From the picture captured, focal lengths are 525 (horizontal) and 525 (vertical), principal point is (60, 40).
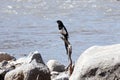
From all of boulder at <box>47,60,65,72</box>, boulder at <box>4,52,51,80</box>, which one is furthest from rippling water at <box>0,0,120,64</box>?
boulder at <box>4,52,51,80</box>

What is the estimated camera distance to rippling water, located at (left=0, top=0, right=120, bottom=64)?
16583 millimetres

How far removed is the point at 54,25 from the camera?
2206cm

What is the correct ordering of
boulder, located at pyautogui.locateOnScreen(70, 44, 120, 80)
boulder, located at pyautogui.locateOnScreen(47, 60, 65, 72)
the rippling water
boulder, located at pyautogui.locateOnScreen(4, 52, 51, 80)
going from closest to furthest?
boulder, located at pyautogui.locateOnScreen(70, 44, 120, 80) → boulder, located at pyautogui.locateOnScreen(4, 52, 51, 80) → boulder, located at pyautogui.locateOnScreen(47, 60, 65, 72) → the rippling water

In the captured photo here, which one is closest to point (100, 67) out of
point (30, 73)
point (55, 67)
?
point (30, 73)

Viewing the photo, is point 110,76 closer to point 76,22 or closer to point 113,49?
point 113,49

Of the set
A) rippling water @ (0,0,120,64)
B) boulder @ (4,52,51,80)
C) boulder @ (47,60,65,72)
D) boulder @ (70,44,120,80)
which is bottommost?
rippling water @ (0,0,120,64)

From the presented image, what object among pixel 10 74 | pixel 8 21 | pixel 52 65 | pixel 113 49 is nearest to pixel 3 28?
pixel 8 21

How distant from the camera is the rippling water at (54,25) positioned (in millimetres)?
16583

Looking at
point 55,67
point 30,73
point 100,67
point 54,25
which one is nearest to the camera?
point 100,67

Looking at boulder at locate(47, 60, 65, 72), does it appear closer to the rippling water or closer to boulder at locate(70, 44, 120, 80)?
the rippling water

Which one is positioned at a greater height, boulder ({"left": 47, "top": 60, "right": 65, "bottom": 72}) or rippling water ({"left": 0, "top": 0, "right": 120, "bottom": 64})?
boulder ({"left": 47, "top": 60, "right": 65, "bottom": 72})

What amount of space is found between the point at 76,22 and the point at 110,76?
17098mm

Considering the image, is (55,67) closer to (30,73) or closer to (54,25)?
(30,73)

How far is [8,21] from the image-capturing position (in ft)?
80.5
